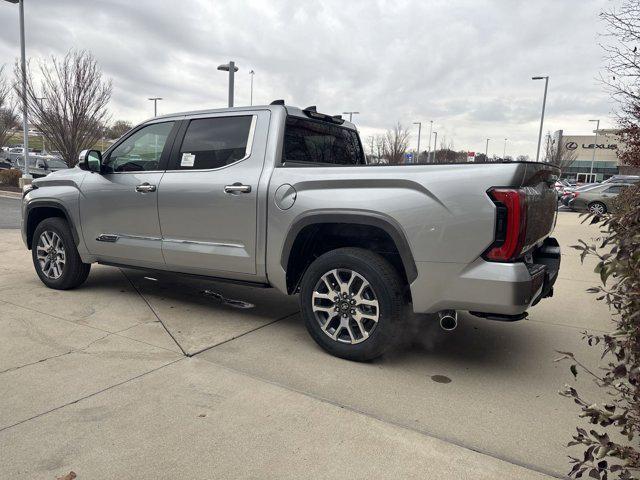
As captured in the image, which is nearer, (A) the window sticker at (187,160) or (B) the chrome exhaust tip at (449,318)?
(B) the chrome exhaust tip at (449,318)

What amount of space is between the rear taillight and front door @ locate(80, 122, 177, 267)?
313cm

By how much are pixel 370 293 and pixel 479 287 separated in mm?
807

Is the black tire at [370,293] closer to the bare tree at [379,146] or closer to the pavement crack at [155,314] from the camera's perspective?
the pavement crack at [155,314]

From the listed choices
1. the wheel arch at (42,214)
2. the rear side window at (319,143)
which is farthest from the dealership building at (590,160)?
the wheel arch at (42,214)

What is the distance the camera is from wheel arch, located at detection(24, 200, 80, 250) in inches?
218

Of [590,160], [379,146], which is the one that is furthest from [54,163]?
[590,160]

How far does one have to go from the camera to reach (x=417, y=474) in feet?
8.08

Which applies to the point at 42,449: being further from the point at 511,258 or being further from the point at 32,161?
the point at 32,161

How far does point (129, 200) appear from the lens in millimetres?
5027

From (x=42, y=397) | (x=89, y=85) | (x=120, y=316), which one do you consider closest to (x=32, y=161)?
(x=89, y=85)

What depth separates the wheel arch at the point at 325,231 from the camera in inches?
139

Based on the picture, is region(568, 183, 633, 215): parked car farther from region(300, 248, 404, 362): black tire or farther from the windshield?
the windshield

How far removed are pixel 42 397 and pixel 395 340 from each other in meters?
2.36

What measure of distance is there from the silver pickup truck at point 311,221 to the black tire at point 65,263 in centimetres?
2
